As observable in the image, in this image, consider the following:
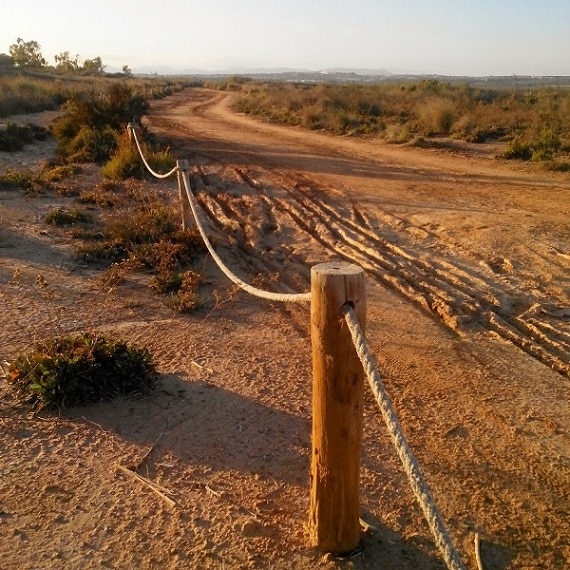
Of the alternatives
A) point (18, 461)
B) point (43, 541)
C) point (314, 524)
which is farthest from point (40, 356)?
point (314, 524)

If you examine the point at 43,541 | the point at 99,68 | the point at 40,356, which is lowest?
the point at 43,541

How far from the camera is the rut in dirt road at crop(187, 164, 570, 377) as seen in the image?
5.48 metres

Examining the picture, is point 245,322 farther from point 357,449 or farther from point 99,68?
point 99,68

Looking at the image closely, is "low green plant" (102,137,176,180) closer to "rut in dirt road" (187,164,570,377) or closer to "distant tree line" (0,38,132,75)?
"rut in dirt road" (187,164,570,377)

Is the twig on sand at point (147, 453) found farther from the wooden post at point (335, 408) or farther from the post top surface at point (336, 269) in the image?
the post top surface at point (336, 269)

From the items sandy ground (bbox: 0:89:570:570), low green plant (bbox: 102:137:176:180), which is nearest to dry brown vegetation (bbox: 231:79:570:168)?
sandy ground (bbox: 0:89:570:570)

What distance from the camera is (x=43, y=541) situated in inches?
121

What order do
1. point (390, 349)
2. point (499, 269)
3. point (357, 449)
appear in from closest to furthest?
1. point (357, 449)
2. point (390, 349)
3. point (499, 269)

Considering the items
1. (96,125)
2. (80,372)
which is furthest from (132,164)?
(80,372)

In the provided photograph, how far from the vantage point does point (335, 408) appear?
8.64 feet

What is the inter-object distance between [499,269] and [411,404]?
3.08 m

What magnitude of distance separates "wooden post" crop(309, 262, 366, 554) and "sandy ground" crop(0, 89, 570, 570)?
7.2 inches

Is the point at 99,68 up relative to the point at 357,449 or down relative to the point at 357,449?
up

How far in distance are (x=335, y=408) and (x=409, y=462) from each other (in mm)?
487
